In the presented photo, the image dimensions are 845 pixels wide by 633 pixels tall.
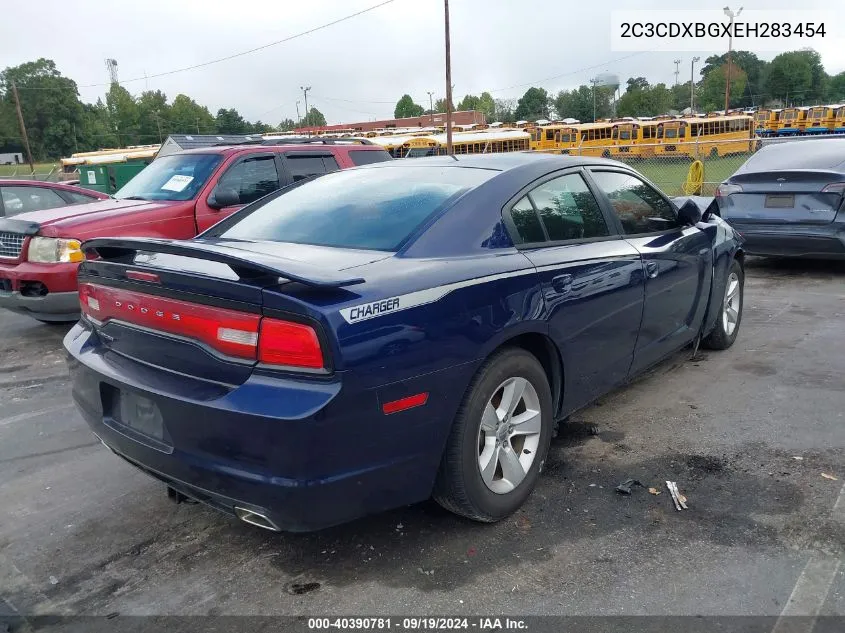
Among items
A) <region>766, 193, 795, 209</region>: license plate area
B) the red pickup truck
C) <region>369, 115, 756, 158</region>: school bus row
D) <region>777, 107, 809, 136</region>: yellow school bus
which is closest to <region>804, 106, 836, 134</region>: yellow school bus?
<region>777, 107, 809, 136</region>: yellow school bus

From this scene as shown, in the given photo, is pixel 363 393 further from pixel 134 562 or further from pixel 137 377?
pixel 134 562

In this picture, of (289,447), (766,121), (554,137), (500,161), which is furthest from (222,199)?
(766,121)

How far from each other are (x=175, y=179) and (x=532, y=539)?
5782 millimetres

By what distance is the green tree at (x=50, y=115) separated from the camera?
Answer: 88.9 metres

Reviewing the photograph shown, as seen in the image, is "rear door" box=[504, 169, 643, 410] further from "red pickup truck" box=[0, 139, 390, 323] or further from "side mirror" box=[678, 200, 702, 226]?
"red pickup truck" box=[0, 139, 390, 323]

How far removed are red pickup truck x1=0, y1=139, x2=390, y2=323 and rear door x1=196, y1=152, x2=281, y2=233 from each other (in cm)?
1

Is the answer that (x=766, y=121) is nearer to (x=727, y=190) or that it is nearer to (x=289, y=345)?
(x=727, y=190)

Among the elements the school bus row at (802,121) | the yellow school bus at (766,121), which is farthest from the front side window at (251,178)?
the yellow school bus at (766,121)

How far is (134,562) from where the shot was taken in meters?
2.94

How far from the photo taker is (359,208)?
344 centimetres

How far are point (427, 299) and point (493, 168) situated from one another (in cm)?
118

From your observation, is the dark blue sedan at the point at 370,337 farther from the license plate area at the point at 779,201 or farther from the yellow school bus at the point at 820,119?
the yellow school bus at the point at 820,119

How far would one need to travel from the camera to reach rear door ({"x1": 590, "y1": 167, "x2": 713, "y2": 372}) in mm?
4062

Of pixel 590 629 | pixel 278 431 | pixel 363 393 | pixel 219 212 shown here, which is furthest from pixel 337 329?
pixel 219 212
